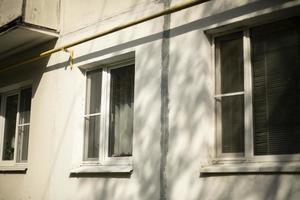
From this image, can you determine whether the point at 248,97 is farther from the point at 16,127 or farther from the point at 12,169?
the point at 16,127

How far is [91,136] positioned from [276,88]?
321 cm

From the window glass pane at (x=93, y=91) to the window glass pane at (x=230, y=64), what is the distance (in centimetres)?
229

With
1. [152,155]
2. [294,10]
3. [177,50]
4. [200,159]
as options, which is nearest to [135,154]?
[152,155]

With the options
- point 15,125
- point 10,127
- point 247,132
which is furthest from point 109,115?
point 10,127

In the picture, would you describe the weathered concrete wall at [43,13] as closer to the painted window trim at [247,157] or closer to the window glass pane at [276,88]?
the painted window trim at [247,157]

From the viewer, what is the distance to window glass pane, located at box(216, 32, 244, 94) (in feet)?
17.3

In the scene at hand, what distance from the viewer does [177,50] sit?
5.68 meters

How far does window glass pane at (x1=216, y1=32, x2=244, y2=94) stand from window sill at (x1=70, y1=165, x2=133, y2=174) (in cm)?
162

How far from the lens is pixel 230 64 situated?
5.36m

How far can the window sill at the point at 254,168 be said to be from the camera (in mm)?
4398

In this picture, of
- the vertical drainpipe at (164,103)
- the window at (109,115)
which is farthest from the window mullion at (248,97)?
the window at (109,115)

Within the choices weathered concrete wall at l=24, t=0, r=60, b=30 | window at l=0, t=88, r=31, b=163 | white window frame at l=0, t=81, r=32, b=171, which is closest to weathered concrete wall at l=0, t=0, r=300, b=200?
weathered concrete wall at l=24, t=0, r=60, b=30

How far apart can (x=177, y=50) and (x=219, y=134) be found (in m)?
1.17

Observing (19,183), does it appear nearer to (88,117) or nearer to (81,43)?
(88,117)
